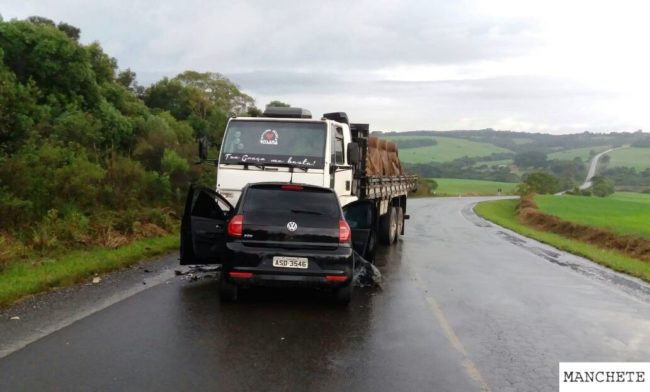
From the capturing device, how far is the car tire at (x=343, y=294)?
8008 mm

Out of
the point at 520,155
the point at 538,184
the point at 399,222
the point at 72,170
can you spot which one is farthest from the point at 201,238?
the point at 520,155

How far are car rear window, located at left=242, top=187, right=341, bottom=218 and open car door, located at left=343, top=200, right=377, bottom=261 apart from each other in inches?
70.2

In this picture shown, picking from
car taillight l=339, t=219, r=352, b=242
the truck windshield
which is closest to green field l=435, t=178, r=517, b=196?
the truck windshield

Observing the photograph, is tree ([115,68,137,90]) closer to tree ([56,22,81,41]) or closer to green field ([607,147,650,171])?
tree ([56,22,81,41])

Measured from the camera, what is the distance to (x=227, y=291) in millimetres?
8031

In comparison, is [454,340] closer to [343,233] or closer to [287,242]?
[343,233]

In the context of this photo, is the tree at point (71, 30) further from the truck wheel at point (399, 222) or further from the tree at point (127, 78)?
the truck wheel at point (399, 222)

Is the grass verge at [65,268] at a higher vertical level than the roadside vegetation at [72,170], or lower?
lower

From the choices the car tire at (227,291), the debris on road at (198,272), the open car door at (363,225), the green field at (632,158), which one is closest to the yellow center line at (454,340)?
the open car door at (363,225)

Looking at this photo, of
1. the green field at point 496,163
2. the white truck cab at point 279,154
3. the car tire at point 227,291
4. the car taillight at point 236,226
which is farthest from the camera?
the green field at point 496,163

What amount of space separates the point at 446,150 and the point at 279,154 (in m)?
152

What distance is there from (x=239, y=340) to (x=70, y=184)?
9.24 meters

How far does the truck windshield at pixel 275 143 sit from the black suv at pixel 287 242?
2578 mm

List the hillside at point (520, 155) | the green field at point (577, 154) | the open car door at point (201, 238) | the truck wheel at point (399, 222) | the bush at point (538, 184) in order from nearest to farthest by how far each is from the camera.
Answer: the open car door at point (201, 238) → the truck wheel at point (399, 222) → the bush at point (538, 184) → the hillside at point (520, 155) → the green field at point (577, 154)
